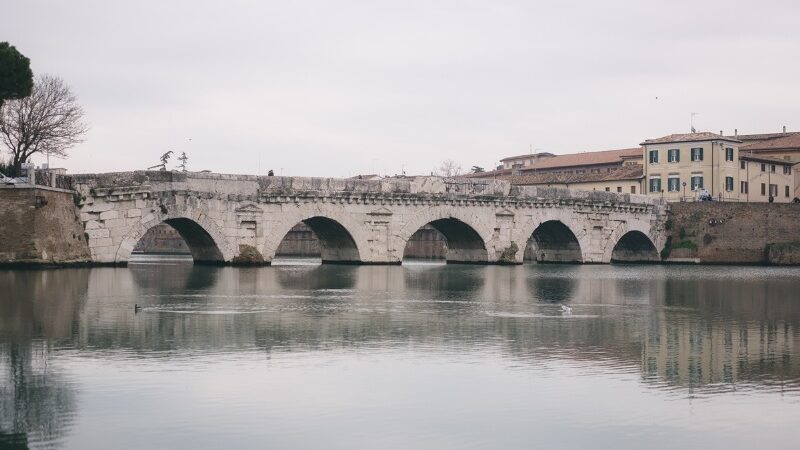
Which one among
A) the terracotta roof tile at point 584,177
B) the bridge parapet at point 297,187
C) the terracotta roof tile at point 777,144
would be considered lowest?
the bridge parapet at point 297,187

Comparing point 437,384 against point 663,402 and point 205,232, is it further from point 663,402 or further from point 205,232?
point 205,232

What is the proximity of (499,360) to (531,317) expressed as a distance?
28.1 ft

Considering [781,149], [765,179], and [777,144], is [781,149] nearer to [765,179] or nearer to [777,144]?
[777,144]

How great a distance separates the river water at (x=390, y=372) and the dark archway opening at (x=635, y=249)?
43.7m

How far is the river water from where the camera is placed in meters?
14.1

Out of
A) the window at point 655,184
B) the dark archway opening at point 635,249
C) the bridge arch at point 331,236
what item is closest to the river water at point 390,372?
the bridge arch at point 331,236

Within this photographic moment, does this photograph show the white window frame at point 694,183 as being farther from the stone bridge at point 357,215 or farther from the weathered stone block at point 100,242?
the weathered stone block at point 100,242

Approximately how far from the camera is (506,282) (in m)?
45.5

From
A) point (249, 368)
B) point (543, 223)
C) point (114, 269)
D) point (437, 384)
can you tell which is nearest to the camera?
point (437, 384)

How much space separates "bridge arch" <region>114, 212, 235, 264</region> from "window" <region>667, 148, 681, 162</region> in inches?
1697

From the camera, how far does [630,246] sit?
261ft

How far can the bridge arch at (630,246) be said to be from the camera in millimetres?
73562

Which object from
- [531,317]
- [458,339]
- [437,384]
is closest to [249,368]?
[437,384]

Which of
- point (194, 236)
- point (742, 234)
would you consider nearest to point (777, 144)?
point (742, 234)
